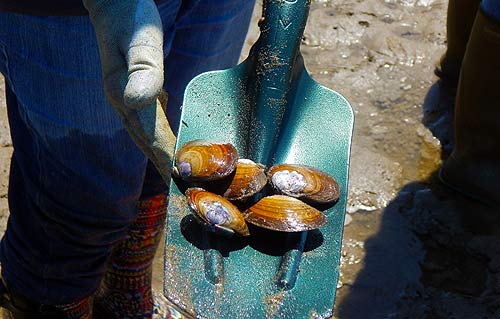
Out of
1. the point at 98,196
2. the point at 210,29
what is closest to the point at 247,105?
the point at 210,29

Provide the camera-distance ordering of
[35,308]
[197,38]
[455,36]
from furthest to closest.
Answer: [455,36] → [35,308] → [197,38]

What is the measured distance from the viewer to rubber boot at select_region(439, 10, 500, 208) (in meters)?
2.77

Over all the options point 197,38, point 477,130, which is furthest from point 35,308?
point 477,130

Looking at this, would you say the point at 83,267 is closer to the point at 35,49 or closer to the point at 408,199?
the point at 35,49

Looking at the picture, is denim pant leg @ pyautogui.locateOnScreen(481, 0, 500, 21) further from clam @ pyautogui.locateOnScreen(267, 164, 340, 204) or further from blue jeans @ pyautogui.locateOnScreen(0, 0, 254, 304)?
clam @ pyautogui.locateOnScreen(267, 164, 340, 204)

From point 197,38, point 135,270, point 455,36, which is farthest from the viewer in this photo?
point 455,36

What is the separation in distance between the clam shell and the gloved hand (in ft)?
0.17

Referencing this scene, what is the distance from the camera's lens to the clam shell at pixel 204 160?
1.52 metres

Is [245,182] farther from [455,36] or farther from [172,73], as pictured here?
[455,36]

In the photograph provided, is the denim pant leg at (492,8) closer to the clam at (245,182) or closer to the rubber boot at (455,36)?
the rubber boot at (455,36)

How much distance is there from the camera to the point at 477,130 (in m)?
2.90

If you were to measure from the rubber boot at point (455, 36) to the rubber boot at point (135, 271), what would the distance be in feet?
5.13

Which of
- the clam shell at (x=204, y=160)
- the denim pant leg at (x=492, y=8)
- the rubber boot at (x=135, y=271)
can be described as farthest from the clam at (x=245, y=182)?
the denim pant leg at (x=492, y=8)

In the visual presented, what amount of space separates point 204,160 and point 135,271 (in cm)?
80
